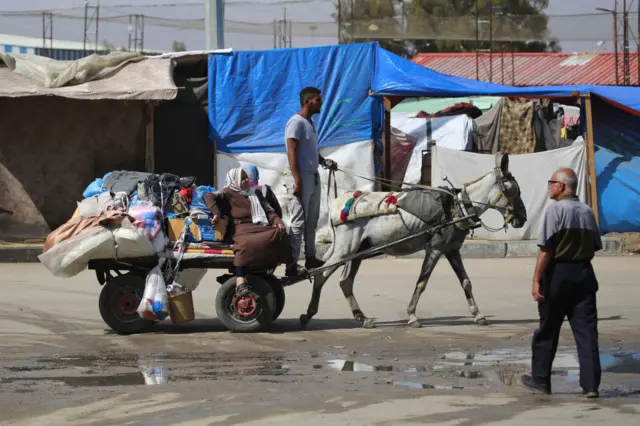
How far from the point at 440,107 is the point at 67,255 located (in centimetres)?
2216

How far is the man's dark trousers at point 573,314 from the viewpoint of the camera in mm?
7855

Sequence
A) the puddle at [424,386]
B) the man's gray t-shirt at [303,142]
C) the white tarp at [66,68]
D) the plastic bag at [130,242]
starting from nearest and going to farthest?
the puddle at [424,386] → the plastic bag at [130,242] → the man's gray t-shirt at [303,142] → the white tarp at [66,68]

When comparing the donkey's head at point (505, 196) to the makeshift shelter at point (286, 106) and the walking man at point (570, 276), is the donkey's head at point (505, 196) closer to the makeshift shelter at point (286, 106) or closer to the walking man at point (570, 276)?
the walking man at point (570, 276)

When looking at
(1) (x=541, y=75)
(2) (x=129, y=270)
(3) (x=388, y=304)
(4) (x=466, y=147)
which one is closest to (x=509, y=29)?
(1) (x=541, y=75)

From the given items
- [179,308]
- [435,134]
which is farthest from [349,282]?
[435,134]

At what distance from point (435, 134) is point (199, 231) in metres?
14.8

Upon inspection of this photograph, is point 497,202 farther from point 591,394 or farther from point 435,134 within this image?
point 435,134

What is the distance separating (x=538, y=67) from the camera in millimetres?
46719

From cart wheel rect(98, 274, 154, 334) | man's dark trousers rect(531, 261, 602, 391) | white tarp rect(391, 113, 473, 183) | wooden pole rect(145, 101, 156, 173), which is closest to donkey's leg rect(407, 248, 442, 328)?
cart wheel rect(98, 274, 154, 334)

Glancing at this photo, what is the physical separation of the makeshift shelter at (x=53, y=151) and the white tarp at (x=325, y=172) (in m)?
1.42

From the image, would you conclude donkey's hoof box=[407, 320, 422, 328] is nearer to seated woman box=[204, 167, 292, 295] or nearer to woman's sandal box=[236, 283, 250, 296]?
seated woman box=[204, 167, 292, 295]

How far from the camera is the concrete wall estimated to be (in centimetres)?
1955

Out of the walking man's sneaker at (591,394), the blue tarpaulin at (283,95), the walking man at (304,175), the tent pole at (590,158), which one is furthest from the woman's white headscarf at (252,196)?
the tent pole at (590,158)

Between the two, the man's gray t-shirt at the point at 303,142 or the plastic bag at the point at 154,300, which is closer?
the plastic bag at the point at 154,300
